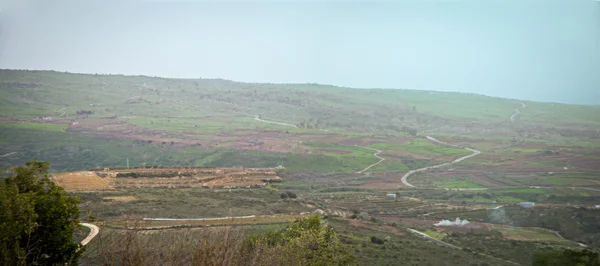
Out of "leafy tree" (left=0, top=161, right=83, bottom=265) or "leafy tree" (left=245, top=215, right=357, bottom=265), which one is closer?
"leafy tree" (left=0, top=161, right=83, bottom=265)

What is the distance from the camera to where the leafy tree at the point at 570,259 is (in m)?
27.3

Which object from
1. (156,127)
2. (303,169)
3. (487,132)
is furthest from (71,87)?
(487,132)

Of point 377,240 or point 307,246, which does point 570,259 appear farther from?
point 307,246

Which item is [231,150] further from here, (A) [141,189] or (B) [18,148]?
(A) [141,189]

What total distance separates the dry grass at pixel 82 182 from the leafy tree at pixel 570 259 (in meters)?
40.3

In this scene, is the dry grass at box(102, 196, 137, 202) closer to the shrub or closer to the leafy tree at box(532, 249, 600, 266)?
the shrub

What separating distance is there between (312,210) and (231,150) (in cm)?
5313

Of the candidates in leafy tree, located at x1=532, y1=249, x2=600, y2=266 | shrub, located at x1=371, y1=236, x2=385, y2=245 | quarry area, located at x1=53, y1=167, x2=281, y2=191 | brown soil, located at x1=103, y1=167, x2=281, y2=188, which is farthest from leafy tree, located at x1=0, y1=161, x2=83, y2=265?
brown soil, located at x1=103, y1=167, x2=281, y2=188

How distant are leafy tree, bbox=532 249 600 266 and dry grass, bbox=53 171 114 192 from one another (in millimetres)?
40345

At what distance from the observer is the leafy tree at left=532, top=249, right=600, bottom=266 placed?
27.3 metres

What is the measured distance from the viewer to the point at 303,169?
304 ft

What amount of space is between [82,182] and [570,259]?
46.1 m

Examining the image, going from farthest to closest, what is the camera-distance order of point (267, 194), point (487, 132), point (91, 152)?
point (487, 132)
point (91, 152)
point (267, 194)

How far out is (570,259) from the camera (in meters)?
28.1
